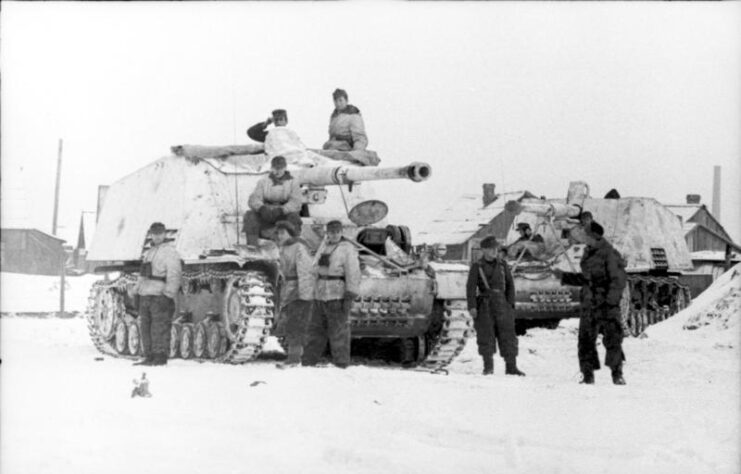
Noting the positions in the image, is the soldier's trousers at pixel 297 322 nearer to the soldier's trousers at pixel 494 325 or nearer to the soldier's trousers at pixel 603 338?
the soldier's trousers at pixel 494 325

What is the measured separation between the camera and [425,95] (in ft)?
43.1

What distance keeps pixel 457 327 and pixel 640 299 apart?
743 cm

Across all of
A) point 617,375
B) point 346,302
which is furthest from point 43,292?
point 617,375

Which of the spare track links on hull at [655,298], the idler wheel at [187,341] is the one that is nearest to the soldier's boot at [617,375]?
the idler wheel at [187,341]

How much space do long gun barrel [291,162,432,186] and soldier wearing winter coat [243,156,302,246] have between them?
410 millimetres

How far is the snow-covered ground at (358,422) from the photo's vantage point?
323 inches

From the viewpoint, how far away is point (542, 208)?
1722 cm

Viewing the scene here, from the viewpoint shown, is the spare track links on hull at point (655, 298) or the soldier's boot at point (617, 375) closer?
the soldier's boot at point (617, 375)

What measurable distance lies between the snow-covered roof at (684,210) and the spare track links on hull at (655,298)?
237cm

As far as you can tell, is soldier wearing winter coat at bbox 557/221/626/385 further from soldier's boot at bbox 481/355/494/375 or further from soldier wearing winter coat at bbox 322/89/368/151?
soldier wearing winter coat at bbox 322/89/368/151

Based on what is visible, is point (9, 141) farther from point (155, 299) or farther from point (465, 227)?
point (465, 227)

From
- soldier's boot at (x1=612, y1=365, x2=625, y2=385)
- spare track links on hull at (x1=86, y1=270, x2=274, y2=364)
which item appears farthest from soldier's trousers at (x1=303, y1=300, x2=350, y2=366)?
soldier's boot at (x1=612, y1=365, x2=625, y2=385)

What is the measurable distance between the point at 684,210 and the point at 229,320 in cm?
661

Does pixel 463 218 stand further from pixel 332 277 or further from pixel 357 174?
pixel 332 277
